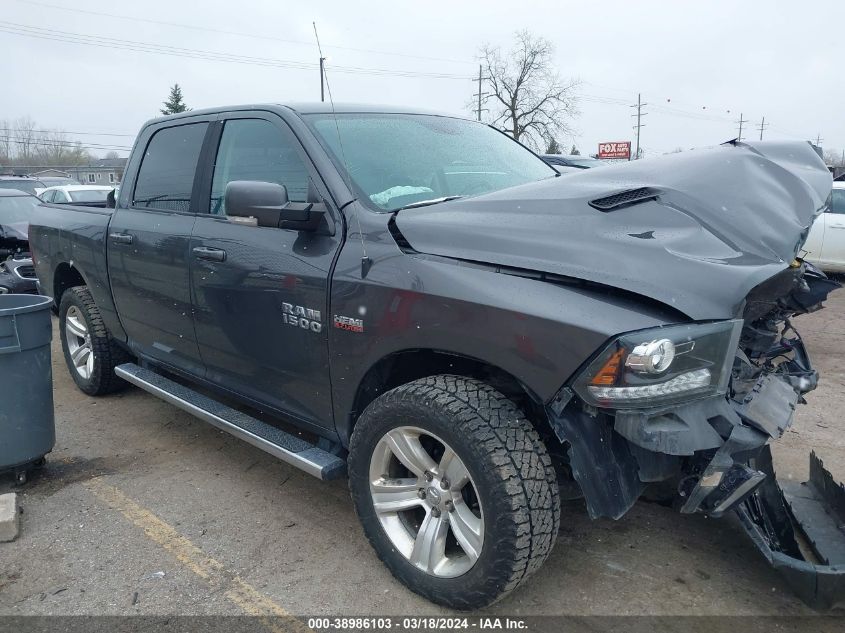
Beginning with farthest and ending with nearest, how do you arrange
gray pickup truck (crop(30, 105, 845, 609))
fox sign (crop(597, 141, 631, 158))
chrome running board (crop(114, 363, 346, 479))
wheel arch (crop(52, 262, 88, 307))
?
1. fox sign (crop(597, 141, 631, 158))
2. wheel arch (crop(52, 262, 88, 307))
3. chrome running board (crop(114, 363, 346, 479))
4. gray pickup truck (crop(30, 105, 845, 609))

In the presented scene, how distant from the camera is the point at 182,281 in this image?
148 inches

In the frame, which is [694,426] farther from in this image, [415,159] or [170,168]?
[170,168]

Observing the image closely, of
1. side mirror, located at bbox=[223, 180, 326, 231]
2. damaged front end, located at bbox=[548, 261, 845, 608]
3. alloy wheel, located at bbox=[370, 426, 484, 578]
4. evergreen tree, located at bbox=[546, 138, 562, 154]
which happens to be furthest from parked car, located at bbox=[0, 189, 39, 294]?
evergreen tree, located at bbox=[546, 138, 562, 154]

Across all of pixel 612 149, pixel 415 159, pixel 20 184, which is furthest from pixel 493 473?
pixel 612 149

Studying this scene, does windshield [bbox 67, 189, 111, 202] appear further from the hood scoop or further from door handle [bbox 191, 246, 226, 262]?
the hood scoop

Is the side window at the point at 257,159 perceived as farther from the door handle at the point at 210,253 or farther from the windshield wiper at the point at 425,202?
the windshield wiper at the point at 425,202

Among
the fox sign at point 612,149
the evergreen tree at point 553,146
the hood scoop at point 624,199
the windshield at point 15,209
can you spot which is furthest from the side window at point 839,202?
the evergreen tree at point 553,146

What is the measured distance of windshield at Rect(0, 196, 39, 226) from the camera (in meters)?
9.88

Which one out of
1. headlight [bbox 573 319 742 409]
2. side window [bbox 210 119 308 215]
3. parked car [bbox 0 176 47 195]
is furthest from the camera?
parked car [bbox 0 176 47 195]

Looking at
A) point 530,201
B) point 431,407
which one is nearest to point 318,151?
point 530,201

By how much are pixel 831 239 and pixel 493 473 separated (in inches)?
397

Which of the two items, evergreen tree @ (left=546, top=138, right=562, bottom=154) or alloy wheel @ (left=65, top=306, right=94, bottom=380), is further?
evergreen tree @ (left=546, top=138, right=562, bottom=154)

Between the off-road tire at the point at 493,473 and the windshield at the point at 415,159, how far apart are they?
93cm

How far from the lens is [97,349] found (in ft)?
16.6
